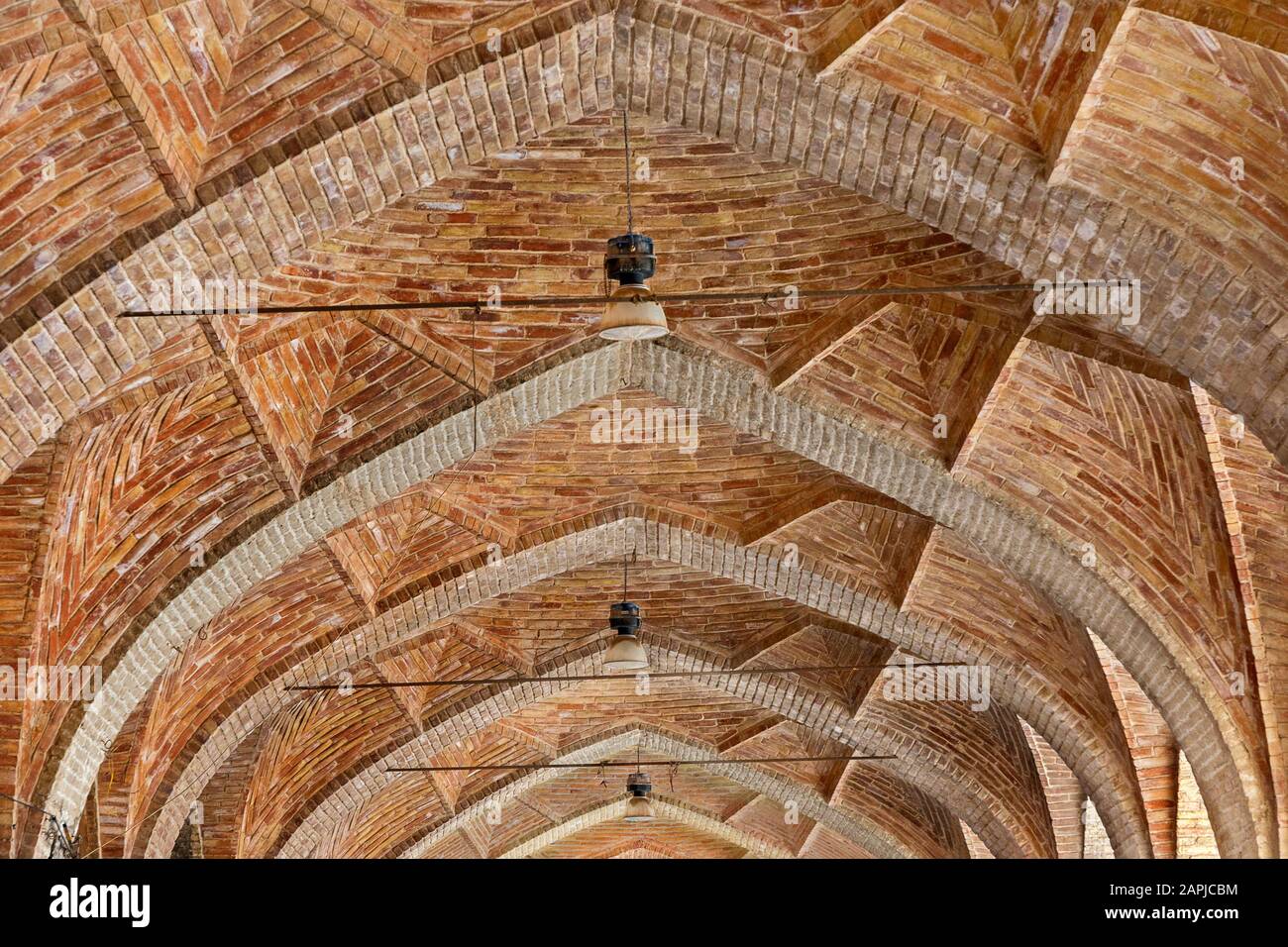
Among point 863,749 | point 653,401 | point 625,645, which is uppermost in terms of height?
point 653,401

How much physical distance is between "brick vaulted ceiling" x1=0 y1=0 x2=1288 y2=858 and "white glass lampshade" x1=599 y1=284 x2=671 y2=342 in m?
1.05

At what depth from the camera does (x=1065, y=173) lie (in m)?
8.48

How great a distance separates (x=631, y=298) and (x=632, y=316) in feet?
0.41

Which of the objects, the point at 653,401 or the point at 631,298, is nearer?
the point at 631,298

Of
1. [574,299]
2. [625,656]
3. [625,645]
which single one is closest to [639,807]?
[625,645]

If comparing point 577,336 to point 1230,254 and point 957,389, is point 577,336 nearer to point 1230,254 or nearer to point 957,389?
point 957,389

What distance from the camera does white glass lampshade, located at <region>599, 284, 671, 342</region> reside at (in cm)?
849

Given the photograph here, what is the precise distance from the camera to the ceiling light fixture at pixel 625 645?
12.6m

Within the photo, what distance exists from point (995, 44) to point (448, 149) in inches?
104

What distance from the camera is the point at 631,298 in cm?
858

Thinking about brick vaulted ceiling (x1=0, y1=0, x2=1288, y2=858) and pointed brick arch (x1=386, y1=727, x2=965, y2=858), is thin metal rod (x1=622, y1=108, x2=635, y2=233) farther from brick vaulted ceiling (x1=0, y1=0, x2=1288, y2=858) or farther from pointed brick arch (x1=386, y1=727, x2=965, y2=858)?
pointed brick arch (x1=386, y1=727, x2=965, y2=858)

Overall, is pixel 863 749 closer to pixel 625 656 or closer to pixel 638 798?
pixel 638 798

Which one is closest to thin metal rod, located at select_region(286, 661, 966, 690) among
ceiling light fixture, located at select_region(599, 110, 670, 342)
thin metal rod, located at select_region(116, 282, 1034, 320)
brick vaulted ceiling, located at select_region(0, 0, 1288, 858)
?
brick vaulted ceiling, located at select_region(0, 0, 1288, 858)
